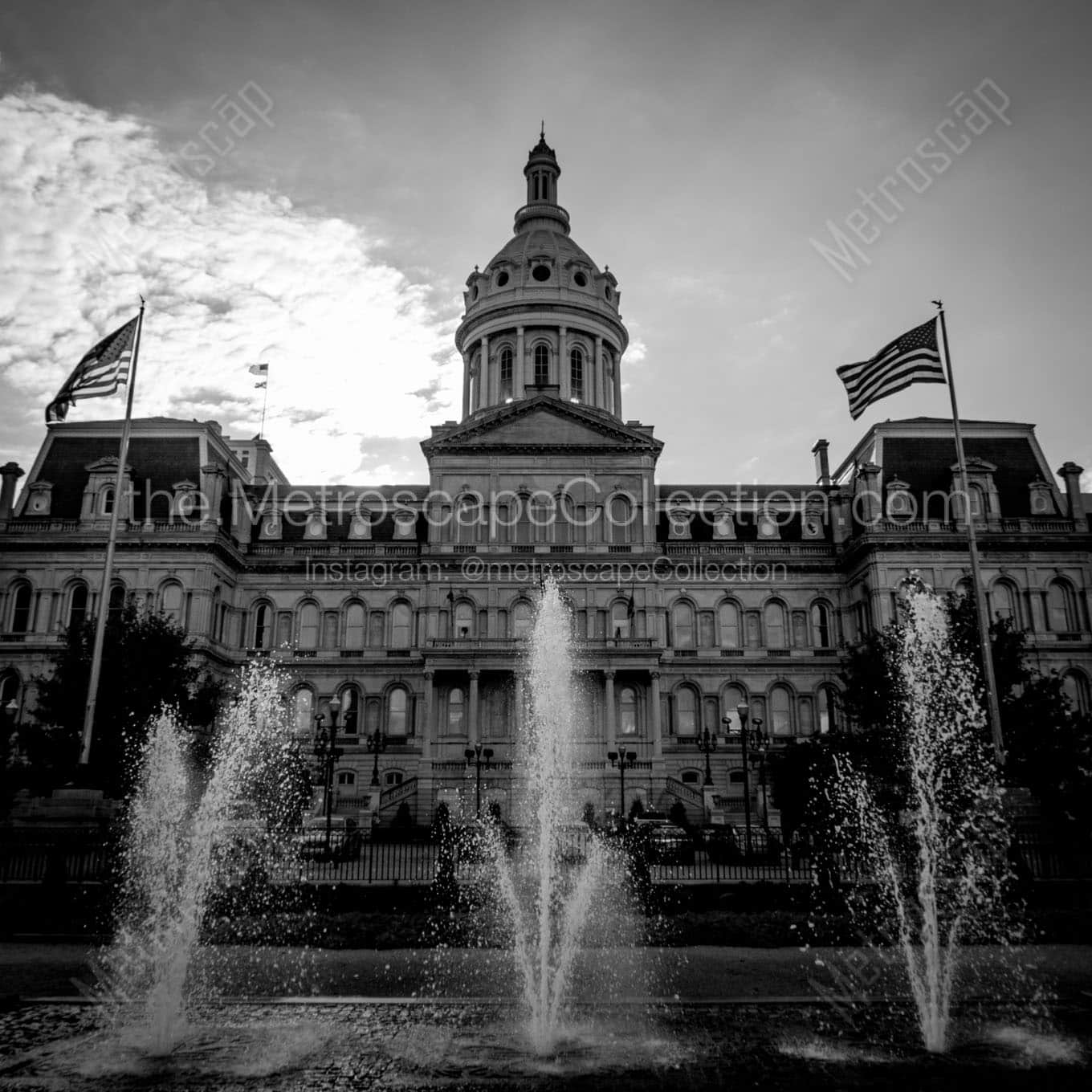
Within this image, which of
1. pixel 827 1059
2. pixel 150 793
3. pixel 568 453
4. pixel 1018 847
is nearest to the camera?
pixel 827 1059

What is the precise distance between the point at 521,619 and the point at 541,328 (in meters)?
22.5

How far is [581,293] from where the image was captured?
200 feet

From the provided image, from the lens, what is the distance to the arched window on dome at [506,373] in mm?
60031

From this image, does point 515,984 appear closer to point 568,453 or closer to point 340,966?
point 340,966

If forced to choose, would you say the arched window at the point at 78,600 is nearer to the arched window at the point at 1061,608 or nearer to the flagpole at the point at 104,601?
the flagpole at the point at 104,601

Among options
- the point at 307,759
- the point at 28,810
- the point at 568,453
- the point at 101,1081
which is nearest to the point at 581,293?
the point at 568,453

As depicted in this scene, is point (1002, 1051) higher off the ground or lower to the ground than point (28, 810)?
lower

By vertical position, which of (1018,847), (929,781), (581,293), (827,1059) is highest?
(581,293)

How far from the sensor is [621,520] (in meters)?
46.8

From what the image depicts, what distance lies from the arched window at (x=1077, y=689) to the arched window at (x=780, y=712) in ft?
40.6

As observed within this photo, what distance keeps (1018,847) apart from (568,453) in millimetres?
32382

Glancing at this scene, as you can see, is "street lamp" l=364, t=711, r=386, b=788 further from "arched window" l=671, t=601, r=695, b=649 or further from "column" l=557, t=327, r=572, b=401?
"column" l=557, t=327, r=572, b=401

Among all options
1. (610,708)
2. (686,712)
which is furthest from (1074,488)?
(610,708)

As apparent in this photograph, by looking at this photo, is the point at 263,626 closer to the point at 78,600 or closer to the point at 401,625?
the point at 401,625
